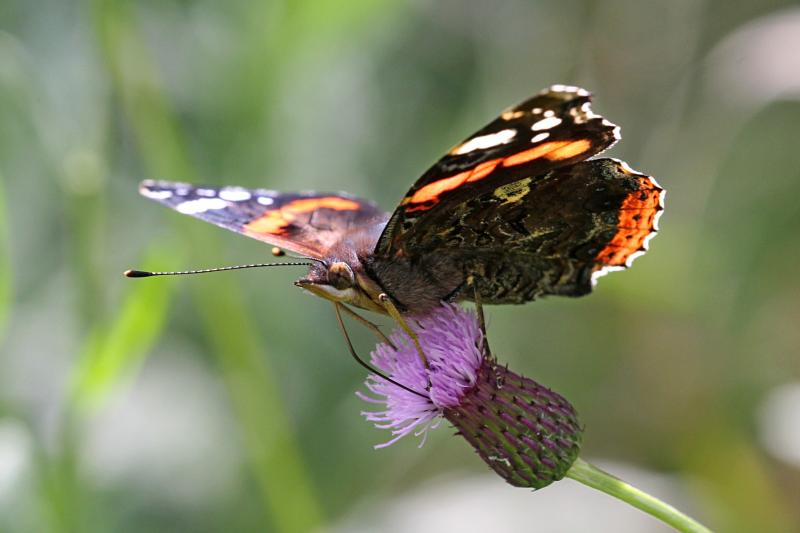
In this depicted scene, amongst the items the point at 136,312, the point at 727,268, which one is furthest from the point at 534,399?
the point at 727,268

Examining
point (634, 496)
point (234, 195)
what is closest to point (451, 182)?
point (634, 496)

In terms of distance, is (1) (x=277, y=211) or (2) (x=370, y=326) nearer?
(2) (x=370, y=326)

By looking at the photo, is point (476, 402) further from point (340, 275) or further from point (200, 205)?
point (200, 205)

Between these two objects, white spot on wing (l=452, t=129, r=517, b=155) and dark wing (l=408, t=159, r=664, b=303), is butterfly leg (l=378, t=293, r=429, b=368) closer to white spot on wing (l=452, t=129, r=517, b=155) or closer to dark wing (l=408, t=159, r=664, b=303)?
dark wing (l=408, t=159, r=664, b=303)

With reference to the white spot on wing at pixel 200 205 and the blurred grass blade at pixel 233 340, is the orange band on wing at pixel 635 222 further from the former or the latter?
the blurred grass blade at pixel 233 340

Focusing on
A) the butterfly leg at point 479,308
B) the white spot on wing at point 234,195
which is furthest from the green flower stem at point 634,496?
the white spot on wing at point 234,195

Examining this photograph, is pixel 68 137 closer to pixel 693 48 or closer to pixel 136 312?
pixel 136 312

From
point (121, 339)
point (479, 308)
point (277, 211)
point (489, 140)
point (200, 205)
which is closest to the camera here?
point (489, 140)

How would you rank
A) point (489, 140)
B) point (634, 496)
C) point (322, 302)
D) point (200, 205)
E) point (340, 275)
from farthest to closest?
point (322, 302), point (200, 205), point (340, 275), point (489, 140), point (634, 496)
